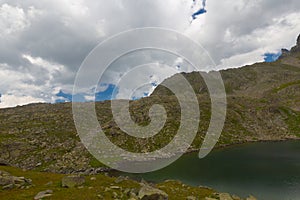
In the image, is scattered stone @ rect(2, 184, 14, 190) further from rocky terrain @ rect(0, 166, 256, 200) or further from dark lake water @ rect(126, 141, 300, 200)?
dark lake water @ rect(126, 141, 300, 200)

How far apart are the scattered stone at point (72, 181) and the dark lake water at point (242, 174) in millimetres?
43540

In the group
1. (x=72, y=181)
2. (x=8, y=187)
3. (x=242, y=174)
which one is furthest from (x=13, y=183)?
(x=242, y=174)

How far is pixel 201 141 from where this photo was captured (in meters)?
159

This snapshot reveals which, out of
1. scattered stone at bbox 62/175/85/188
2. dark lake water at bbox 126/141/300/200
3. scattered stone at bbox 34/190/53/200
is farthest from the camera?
dark lake water at bbox 126/141/300/200

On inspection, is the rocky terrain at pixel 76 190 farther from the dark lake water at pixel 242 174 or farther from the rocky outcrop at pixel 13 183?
the dark lake water at pixel 242 174

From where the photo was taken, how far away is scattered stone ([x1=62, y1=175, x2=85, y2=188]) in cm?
3362

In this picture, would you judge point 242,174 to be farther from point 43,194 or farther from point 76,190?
point 43,194

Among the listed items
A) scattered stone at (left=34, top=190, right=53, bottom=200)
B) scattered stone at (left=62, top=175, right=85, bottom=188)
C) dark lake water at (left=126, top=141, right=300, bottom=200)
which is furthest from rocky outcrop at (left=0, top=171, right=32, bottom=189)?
dark lake water at (left=126, top=141, right=300, bottom=200)

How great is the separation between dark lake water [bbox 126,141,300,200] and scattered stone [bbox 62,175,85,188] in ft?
143

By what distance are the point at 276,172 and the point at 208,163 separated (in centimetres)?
2993

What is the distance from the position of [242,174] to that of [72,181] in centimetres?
6645

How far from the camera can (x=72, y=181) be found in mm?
34812

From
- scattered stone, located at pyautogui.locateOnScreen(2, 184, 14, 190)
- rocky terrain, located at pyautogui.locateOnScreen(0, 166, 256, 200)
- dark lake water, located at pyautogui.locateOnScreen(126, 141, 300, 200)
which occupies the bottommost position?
dark lake water, located at pyautogui.locateOnScreen(126, 141, 300, 200)

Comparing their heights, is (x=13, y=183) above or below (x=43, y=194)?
above
